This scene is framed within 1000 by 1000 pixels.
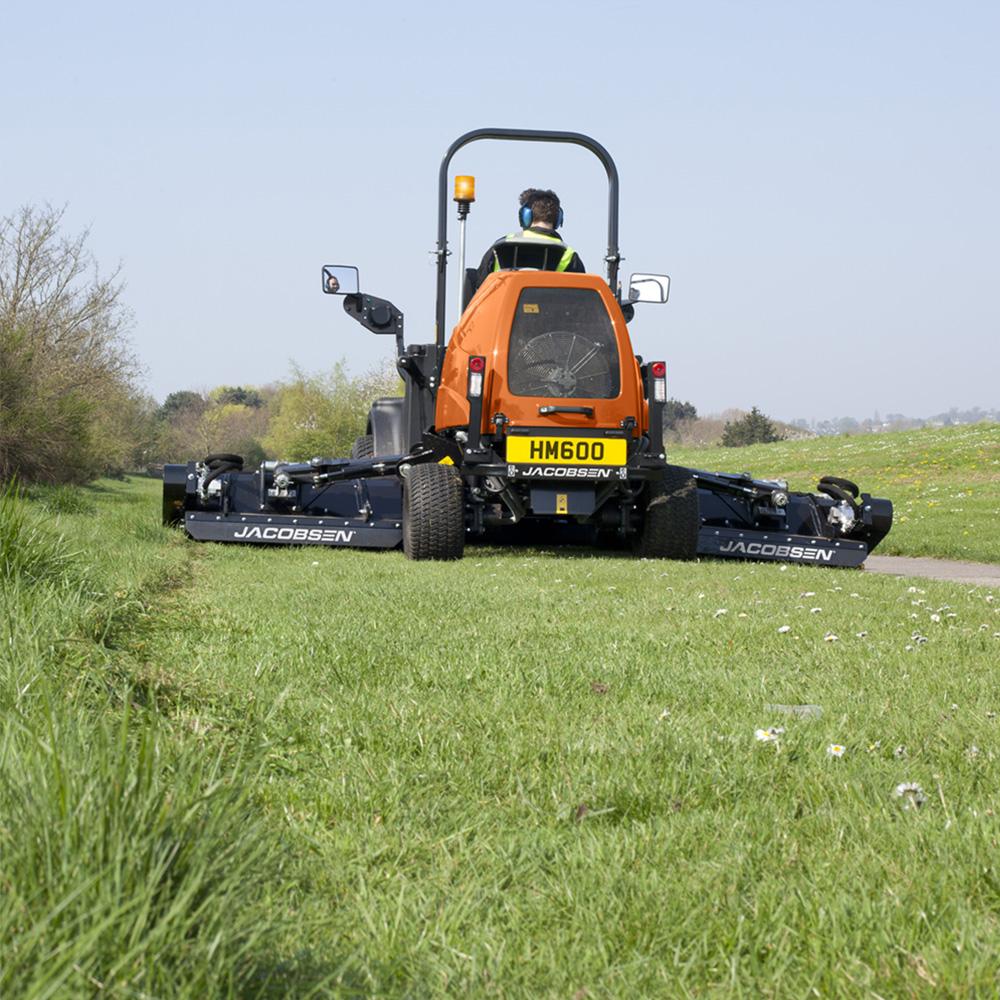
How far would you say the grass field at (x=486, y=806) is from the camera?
1717mm

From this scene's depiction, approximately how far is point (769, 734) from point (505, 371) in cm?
706

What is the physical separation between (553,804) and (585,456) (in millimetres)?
7257

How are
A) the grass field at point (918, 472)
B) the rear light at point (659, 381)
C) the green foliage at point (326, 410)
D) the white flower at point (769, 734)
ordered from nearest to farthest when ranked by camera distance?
1. the white flower at point (769, 734)
2. the rear light at point (659, 381)
3. the grass field at point (918, 472)
4. the green foliage at point (326, 410)

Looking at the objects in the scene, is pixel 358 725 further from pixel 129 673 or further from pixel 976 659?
pixel 976 659

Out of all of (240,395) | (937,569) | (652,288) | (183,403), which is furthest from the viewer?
(240,395)

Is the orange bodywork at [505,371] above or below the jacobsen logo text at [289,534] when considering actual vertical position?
above

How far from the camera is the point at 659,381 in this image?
10.2 metres

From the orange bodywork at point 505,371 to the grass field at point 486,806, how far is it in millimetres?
4702

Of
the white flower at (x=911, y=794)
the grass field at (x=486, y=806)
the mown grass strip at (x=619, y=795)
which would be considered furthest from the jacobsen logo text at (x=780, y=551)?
the white flower at (x=911, y=794)

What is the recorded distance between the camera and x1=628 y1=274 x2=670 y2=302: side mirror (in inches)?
415

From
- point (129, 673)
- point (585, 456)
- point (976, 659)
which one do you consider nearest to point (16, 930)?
point (129, 673)

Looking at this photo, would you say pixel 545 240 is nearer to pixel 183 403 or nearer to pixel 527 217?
pixel 527 217

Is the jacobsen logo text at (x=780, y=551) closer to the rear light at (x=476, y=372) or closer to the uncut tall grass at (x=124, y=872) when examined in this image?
the rear light at (x=476, y=372)

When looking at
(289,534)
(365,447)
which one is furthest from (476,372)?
(365,447)
